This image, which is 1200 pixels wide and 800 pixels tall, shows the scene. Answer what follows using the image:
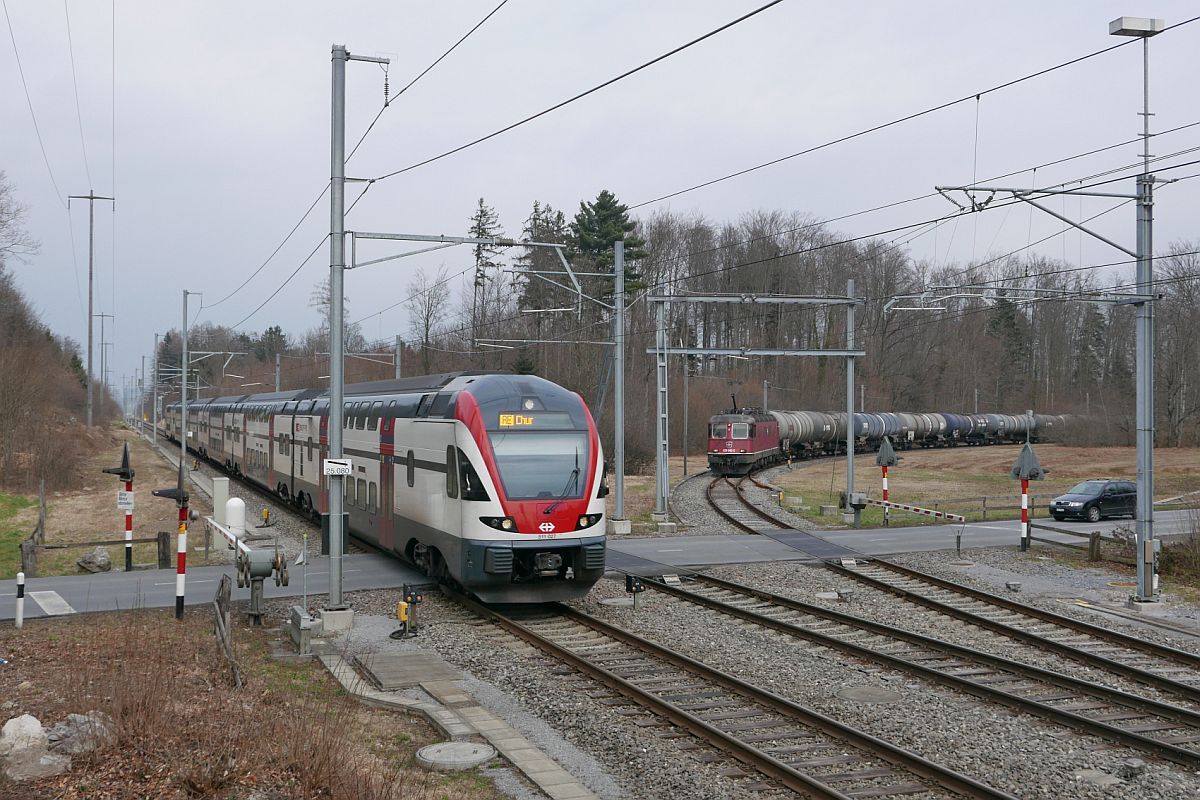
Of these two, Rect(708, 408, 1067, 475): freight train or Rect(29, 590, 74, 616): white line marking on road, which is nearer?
Rect(29, 590, 74, 616): white line marking on road

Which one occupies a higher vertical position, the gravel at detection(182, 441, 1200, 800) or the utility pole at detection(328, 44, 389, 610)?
the utility pole at detection(328, 44, 389, 610)

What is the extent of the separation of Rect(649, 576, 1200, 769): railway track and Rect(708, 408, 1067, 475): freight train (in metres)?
24.8

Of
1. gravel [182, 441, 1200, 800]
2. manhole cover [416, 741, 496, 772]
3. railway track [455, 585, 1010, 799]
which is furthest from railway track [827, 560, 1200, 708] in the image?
manhole cover [416, 741, 496, 772]

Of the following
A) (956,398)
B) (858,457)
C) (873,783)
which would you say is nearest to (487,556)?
(873,783)

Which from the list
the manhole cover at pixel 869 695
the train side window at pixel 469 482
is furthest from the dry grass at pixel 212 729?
the manhole cover at pixel 869 695

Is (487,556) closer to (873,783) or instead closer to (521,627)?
(521,627)

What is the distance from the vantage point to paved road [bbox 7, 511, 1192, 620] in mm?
17047

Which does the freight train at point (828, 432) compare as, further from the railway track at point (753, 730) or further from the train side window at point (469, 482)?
the railway track at point (753, 730)

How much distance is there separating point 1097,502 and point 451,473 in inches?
914

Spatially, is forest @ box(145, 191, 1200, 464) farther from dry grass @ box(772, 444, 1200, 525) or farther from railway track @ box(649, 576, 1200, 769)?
railway track @ box(649, 576, 1200, 769)

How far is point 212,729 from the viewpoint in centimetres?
850

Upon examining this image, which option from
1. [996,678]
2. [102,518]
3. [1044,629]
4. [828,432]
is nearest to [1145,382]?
[1044,629]

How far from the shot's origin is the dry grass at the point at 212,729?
7.34m

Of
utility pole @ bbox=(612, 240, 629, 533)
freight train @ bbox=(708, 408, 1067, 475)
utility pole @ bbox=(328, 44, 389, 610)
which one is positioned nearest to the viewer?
utility pole @ bbox=(328, 44, 389, 610)
